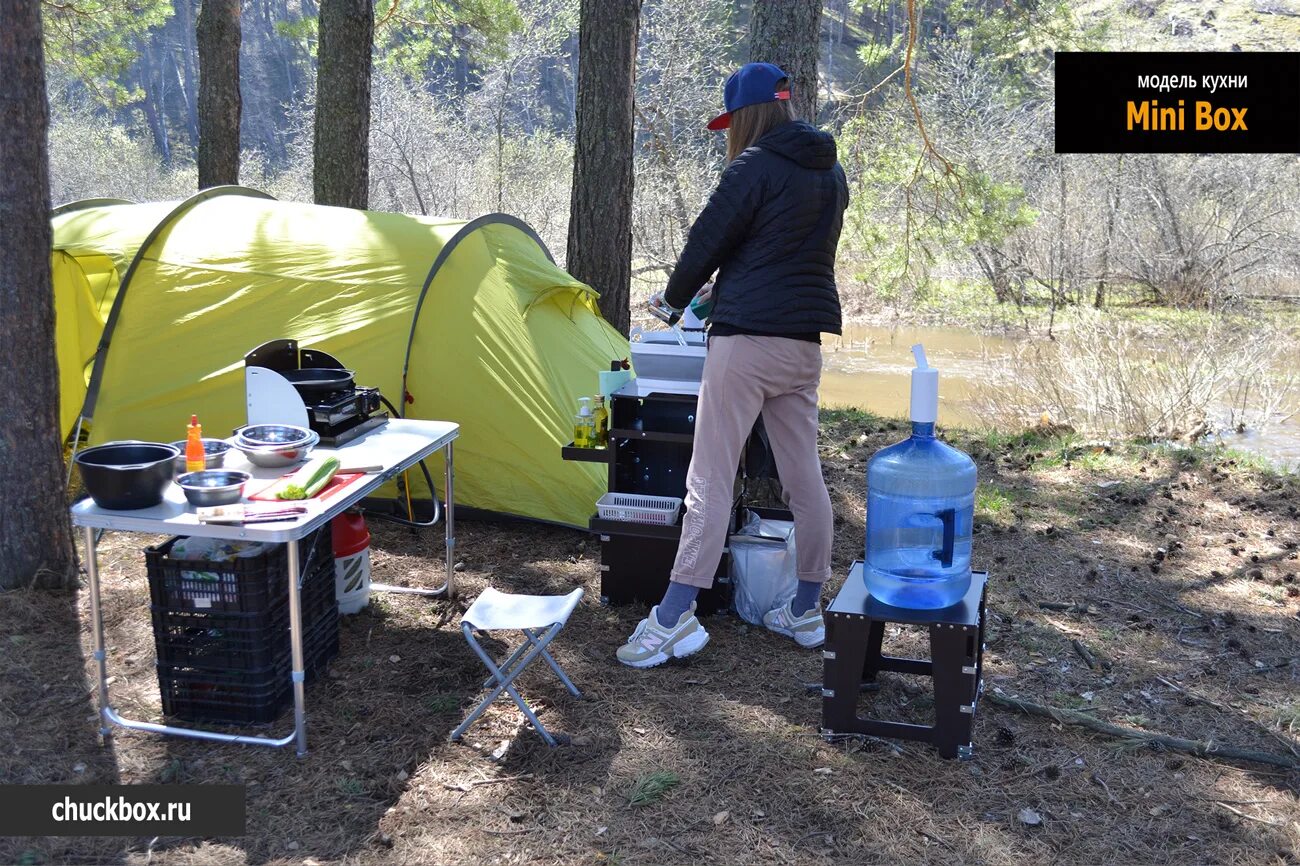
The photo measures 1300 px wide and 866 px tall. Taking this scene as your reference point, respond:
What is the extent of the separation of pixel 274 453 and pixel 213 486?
36cm

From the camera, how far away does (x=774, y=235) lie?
11.3ft

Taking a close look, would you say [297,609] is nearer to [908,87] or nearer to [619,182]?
[619,182]

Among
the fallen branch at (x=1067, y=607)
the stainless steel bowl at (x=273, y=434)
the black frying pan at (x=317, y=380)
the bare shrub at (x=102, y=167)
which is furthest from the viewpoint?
the bare shrub at (x=102, y=167)

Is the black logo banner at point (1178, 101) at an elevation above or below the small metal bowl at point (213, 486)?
above

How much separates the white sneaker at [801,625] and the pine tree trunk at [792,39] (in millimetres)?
2510

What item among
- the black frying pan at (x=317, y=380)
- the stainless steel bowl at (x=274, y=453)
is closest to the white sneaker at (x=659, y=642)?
the stainless steel bowl at (x=274, y=453)

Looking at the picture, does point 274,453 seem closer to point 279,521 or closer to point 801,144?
point 279,521

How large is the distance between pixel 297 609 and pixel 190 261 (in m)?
3.01

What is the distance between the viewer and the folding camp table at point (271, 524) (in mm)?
2838

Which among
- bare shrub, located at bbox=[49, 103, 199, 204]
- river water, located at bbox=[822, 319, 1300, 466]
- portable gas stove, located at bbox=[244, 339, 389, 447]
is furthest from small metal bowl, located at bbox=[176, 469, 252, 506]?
bare shrub, located at bbox=[49, 103, 199, 204]

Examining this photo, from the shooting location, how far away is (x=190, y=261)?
209 inches

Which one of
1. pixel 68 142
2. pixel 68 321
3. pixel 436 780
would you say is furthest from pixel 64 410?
pixel 68 142

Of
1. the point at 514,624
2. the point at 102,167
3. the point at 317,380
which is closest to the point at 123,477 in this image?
the point at 317,380

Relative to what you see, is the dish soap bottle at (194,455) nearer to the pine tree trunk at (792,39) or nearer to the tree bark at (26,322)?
the tree bark at (26,322)
